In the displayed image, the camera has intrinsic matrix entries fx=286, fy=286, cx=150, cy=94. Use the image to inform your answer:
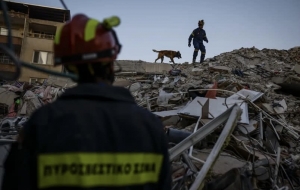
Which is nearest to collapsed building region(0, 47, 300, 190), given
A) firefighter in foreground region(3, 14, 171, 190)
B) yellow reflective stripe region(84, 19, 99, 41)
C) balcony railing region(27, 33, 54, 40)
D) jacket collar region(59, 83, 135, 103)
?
firefighter in foreground region(3, 14, 171, 190)

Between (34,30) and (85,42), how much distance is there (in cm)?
2670

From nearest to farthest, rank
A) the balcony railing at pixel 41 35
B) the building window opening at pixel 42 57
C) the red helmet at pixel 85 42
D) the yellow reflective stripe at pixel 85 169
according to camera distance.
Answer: the yellow reflective stripe at pixel 85 169 → the red helmet at pixel 85 42 → the building window opening at pixel 42 57 → the balcony railing at pixel 41 35

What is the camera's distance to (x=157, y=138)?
106 cm

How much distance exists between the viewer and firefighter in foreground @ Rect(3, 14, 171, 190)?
913 millimetres

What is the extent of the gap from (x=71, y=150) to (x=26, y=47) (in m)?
24.6

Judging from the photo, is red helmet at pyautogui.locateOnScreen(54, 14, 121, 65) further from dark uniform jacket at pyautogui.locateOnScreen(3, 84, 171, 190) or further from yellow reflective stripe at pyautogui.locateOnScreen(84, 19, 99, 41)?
dark uniform jacket at pyautogui.locateOnScreen(3, 84, 171, 190)

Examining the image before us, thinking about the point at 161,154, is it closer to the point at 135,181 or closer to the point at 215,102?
the point at 135,181

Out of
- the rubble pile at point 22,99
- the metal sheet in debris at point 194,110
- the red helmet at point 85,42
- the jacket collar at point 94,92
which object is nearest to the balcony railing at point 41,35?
the rubble pile at point 22,99

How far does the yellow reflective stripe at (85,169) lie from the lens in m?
Answer: 0.91

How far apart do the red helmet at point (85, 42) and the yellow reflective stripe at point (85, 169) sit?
1.12 ft

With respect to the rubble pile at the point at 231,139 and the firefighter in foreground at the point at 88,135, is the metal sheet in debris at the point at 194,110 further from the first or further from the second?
the firefighter in foreground at the point at 88,135

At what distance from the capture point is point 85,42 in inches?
40.5

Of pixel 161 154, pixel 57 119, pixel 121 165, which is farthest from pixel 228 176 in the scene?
pixel 57 119

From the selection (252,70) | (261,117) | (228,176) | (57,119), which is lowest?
(228,176)
